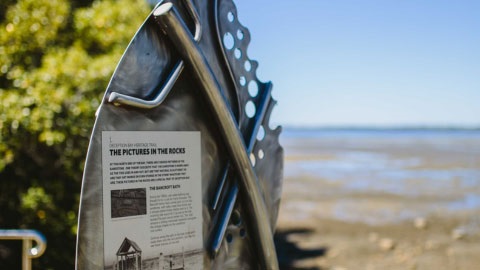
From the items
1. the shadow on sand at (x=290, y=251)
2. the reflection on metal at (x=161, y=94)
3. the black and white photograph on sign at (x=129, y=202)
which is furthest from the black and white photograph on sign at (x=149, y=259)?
the shadow on sand at (x=290, y=251)

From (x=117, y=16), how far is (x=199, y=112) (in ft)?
10.5

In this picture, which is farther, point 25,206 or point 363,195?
point 363,195

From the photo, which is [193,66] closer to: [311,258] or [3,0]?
[3,0]

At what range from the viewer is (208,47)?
3.09 meters

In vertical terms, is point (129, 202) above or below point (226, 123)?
below

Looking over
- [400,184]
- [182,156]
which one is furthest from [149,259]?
[400,184]

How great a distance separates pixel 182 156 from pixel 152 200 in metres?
0.31

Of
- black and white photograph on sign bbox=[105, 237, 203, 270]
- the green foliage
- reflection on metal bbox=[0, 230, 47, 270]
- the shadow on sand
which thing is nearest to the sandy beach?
the shadow on sand

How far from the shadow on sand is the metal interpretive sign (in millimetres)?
4581

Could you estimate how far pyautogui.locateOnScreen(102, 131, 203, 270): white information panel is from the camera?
101 inches

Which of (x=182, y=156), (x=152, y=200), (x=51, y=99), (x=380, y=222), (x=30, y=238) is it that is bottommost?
(x=380, y=222)

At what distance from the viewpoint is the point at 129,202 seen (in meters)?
2.63

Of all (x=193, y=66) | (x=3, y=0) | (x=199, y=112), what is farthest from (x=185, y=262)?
(x=3, y=0)

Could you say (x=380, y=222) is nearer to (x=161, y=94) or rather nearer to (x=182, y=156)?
(x=182, y=156)
